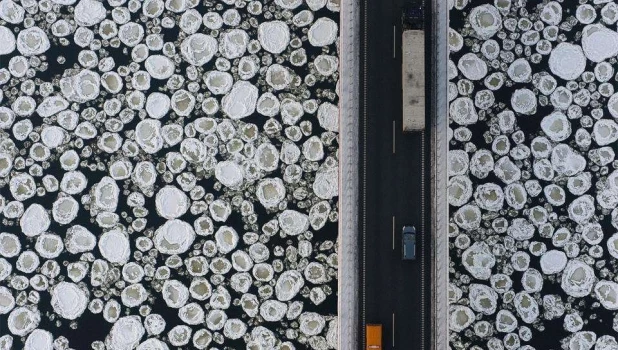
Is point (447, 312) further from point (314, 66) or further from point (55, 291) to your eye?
point (55, 291)

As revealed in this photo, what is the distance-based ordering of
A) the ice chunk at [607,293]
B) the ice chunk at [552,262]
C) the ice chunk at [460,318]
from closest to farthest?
the ice chunk at [460,318] → the ice chunk at [607,293] → the ice chunk at [552,262]

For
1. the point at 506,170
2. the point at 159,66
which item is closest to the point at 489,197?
the point at 506,170

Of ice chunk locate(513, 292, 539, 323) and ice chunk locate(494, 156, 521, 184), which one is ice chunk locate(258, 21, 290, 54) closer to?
ice chunk locate(494, 156, 521, 184)

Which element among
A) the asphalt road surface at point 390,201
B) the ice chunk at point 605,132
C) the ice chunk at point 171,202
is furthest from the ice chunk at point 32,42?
the ice chunk at point 605,132

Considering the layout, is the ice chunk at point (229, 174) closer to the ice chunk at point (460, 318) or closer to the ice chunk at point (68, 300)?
the ice chunk at point (68, 300)

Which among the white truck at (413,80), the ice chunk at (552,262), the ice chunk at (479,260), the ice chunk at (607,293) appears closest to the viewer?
the white truck at (413,80)

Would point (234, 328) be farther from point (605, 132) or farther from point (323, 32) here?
point (605, 132)
